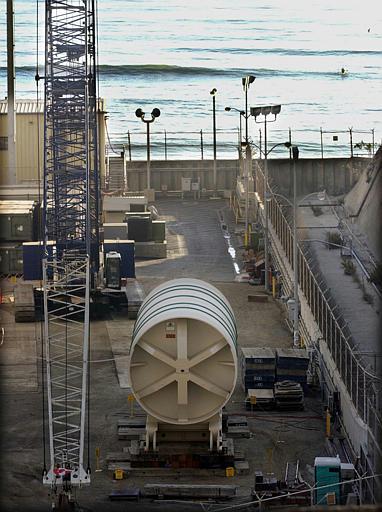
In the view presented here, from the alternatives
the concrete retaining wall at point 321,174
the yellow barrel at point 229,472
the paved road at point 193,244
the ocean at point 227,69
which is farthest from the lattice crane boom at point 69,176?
the ocean at point 227,69

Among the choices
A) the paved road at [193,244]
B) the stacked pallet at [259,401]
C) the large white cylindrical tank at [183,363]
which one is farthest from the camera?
the paved road at [193,244]

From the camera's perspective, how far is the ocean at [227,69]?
110 meters

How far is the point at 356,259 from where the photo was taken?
3975 centimetres

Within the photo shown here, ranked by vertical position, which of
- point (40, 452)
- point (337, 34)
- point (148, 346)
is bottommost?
point (40, 452)

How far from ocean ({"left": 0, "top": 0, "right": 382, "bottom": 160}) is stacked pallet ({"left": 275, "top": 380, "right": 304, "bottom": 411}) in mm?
62958

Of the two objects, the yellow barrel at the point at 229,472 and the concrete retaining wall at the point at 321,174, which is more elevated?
the concrete retaining wall at the point at 321,174

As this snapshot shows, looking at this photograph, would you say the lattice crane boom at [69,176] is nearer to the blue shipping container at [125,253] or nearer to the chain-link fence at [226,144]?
the blue shipping container at [125,253]

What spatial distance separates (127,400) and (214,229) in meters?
24.3

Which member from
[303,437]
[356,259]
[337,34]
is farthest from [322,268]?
[337,34]

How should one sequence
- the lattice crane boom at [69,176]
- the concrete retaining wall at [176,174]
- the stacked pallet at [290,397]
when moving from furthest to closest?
the concrete retaining wall at [176,174]
the lattice crane boom at [69,176]
the stacked pallet at [290,397]

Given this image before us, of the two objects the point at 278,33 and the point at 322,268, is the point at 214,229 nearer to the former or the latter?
the point at 322,268

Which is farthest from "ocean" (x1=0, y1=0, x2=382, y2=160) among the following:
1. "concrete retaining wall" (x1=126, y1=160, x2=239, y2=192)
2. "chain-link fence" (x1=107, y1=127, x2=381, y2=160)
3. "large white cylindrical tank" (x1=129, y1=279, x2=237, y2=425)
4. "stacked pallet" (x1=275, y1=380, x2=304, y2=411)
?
"large white cylindrical tank" (x1=129, y1=279, x2=237, y2=425)

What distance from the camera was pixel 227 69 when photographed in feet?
472

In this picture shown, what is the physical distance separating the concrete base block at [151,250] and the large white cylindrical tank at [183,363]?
23466mm
